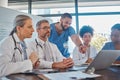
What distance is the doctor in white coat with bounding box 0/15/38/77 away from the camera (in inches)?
62.4

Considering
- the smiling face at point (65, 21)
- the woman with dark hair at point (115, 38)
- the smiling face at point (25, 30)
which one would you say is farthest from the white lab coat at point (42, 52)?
the woman with dark hair at point (115, 38)

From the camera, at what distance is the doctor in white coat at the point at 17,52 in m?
1.58

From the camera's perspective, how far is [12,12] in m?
4.18

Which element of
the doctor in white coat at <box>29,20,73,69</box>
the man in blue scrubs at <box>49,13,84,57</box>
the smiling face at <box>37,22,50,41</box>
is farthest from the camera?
the man in blue scrubs at <box>49,13,84,57</box>

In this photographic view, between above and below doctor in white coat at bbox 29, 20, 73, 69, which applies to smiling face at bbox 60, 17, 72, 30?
above

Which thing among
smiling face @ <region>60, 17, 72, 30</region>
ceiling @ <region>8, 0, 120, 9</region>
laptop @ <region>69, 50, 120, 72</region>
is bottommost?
laptop @ <region>69, 50, 120, 72</region>

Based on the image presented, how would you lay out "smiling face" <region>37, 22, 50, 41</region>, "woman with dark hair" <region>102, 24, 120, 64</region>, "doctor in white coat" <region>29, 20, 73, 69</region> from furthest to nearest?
"woman with dark hair" <region>102, 24, 120, 64</region>
"smiling face" <region>37, 22, 50, 41</region>
"doctor in white coat" <region>29, 20, 73, 69</region>

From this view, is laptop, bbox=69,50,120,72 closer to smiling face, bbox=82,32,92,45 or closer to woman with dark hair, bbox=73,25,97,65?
woman with dark hair, bbox=73,25,97,65

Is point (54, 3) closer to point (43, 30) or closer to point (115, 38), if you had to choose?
point (115, 38)

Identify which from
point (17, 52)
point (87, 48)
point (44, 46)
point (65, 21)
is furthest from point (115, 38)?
point (17, 52)

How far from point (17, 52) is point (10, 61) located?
0.68 ft

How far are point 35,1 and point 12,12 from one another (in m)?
2.11

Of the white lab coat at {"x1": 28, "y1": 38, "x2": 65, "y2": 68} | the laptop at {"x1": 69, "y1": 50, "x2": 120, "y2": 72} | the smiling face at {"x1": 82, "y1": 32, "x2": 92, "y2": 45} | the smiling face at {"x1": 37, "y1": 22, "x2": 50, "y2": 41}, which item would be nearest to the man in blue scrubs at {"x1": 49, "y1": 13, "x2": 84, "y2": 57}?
the smiling face at {"x1": 82, "y1": 32, "x2": 92, "y2": 45}

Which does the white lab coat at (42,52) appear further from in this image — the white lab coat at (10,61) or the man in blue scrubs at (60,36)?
the man in blue scrubs at (60,36)
